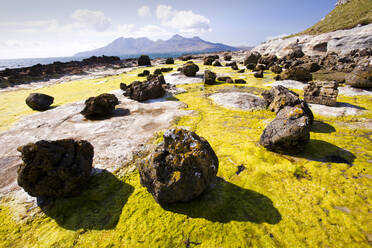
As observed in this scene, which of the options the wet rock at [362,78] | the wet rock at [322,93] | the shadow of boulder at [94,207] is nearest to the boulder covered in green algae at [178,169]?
the shadow of boulder at [94,207]

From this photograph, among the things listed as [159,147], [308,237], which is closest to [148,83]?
[159,147]

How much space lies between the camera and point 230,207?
5285 millimetres

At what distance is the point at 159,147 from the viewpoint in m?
5.68

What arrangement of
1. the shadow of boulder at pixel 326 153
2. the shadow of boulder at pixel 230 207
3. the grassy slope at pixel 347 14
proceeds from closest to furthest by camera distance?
1. the shadow of boulder at pixel 230 207
2. the shadow of boulder at pixel 326 153
3. the grassy slope at pixel 347 14

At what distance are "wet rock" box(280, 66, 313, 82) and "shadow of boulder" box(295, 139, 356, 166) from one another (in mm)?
15323

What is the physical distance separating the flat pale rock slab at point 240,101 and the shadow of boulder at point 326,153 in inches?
230

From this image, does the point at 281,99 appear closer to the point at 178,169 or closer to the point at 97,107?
the point at 178,169

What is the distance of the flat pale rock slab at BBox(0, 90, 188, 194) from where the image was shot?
26.0ft

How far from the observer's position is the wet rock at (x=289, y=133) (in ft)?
23.8

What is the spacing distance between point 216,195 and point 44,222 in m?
5.61

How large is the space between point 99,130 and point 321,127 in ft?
45.3

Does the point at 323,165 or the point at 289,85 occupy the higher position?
the point at 289,85

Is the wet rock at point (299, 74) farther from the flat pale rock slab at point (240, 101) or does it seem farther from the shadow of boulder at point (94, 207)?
the shadow of boulder at point (94, 207)

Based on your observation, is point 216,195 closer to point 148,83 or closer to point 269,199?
point 269,199
